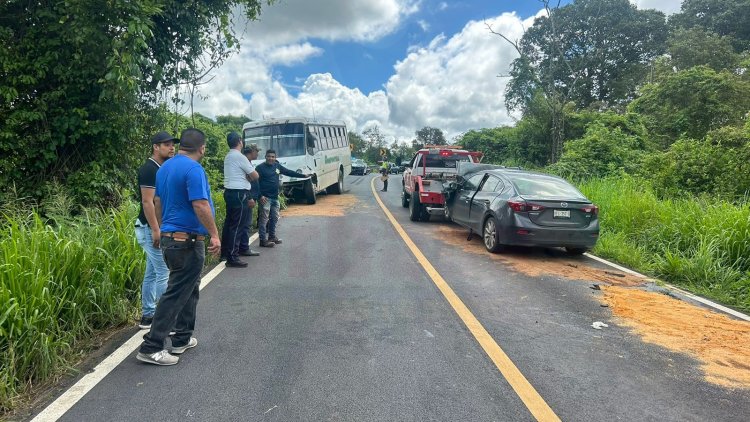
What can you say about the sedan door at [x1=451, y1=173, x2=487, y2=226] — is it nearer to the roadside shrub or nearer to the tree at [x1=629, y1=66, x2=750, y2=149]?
the roadside shrub

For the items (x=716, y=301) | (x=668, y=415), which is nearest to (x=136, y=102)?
(x=668, y=415)

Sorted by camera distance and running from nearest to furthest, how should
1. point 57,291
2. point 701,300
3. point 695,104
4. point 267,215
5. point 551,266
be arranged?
point 57,291
point 701,300
point 551,266
point 267,215
point 695,104

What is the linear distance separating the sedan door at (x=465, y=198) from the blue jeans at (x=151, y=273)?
6.50m

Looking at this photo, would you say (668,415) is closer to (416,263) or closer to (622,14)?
(416,263)

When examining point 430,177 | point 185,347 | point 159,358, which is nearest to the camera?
point 159,358

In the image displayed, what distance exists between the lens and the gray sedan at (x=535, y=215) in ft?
25.5

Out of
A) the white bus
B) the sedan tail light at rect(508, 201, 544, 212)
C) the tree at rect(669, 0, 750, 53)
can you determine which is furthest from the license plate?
the tree at rect(669, 0, 750, 53)

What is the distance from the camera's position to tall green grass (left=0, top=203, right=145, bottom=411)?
11.3ft

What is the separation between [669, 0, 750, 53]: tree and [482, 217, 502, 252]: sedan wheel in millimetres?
32628

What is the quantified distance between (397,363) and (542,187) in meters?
5.67

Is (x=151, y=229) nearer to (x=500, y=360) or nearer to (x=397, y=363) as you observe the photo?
(x=397, y=363)

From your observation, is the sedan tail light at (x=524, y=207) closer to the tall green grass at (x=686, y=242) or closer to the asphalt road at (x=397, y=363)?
the asphalt road at (x=397, y=363)

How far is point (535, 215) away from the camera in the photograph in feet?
25.5

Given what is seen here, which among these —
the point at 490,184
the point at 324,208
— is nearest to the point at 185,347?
the point at 490,184
